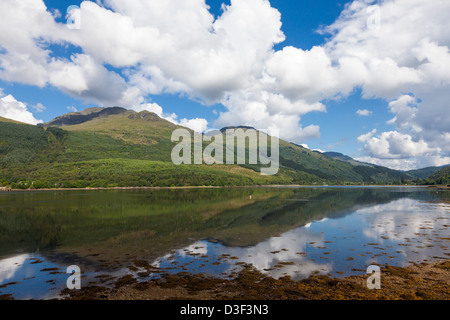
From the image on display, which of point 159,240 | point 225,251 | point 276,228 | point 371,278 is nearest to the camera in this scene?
point 371,278

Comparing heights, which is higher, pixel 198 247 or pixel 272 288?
pixel 272 288

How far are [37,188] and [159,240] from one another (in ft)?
644

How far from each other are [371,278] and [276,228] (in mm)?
24400

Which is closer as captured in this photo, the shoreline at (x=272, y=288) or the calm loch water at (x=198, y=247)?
the shoreline at (x=272, y=288)

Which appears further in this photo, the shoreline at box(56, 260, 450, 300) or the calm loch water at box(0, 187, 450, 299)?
the calm loch water at box(0, 187, 450, 299)

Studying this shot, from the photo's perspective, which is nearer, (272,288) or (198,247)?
(272,288)

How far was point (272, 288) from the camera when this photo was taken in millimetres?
19281

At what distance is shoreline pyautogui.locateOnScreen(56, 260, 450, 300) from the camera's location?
1783 centimetres

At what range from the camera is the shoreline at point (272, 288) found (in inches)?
702

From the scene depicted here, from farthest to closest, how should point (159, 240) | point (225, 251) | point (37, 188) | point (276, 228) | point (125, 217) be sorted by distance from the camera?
point (37, 188) → point (125, 217) → point (276, 228) → point (159, 240) → point (225, 251)

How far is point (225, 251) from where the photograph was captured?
30.7m
